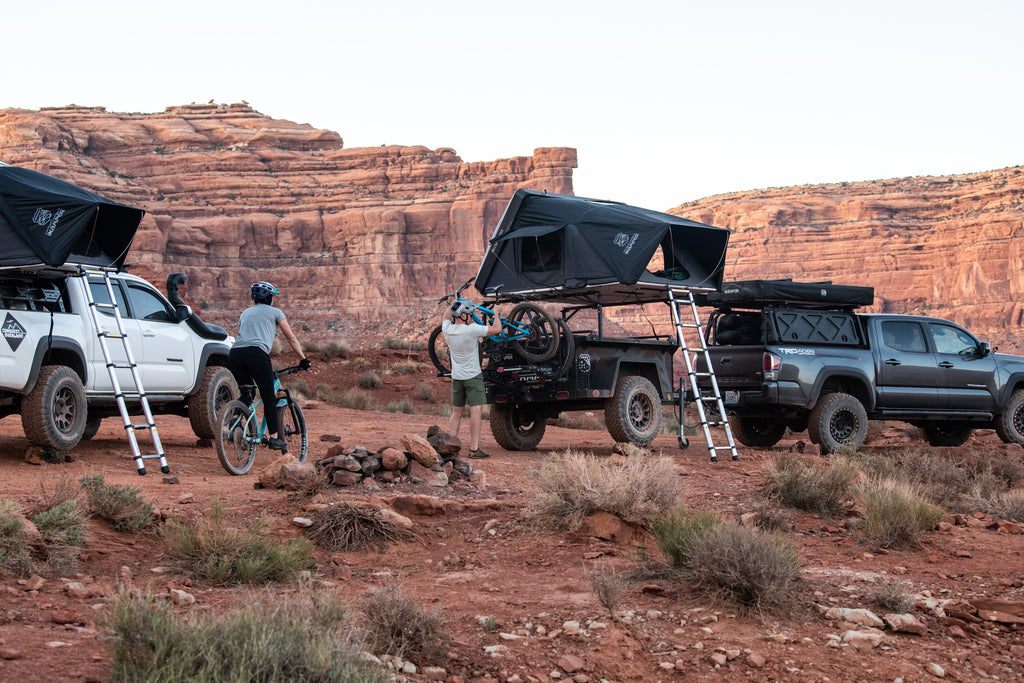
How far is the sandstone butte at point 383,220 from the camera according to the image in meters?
75.8

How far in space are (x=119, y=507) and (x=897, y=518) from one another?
5.90 meters

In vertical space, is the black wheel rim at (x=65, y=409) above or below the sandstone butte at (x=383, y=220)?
below

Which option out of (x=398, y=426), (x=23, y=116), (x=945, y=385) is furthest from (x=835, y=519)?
(x=23, y=116)

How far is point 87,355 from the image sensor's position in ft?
35.0

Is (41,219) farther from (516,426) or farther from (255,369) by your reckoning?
(516,426)

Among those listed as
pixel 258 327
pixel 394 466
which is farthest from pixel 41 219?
pixel 394 466

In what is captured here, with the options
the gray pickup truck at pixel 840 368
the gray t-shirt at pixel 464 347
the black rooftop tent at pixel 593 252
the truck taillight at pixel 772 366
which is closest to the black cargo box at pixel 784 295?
the gray pickup truck at pixel 840 368

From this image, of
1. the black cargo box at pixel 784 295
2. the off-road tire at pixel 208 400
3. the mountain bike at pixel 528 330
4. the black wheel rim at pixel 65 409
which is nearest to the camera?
the black wheel rim at pixel 65 409

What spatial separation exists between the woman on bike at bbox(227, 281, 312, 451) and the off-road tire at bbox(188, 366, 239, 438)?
3.06m

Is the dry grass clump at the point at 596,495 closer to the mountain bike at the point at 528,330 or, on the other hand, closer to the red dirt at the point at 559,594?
the red dirt at the point at 559,594

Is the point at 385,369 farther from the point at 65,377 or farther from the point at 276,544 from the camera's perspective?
the point at 276,544

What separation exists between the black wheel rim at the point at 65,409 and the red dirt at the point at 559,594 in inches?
18.8

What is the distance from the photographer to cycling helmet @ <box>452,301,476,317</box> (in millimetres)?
11258

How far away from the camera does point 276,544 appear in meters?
6.49
